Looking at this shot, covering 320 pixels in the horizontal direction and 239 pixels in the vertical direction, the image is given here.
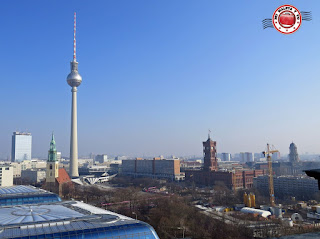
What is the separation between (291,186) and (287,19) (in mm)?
67536

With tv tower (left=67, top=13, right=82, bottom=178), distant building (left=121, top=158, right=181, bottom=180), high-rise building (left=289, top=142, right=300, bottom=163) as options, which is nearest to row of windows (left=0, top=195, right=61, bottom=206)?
tv tower (left=67, top=13, right=82, bottom=178)

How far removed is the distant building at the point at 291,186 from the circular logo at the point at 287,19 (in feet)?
202

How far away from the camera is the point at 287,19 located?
460 inches

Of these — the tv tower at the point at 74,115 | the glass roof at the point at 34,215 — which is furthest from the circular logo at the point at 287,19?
the tv tower at the point at 74,115

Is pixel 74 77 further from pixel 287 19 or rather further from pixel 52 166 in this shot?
pixel 287 19

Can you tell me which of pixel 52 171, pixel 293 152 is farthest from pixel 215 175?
pixel 293 152

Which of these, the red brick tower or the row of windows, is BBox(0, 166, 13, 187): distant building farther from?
the red brick tower

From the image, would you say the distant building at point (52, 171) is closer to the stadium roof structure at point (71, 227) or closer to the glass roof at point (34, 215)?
the glass roof at point (34, 215)

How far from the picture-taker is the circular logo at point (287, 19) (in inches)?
458

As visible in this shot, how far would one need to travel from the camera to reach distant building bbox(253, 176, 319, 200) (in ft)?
215

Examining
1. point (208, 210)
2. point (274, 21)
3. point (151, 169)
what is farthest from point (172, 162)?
point (274, 21)

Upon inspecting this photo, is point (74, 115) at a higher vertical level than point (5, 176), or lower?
higher

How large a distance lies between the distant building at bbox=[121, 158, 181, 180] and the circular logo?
9899 centimetres

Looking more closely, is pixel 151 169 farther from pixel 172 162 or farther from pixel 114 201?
pixel 114 201
